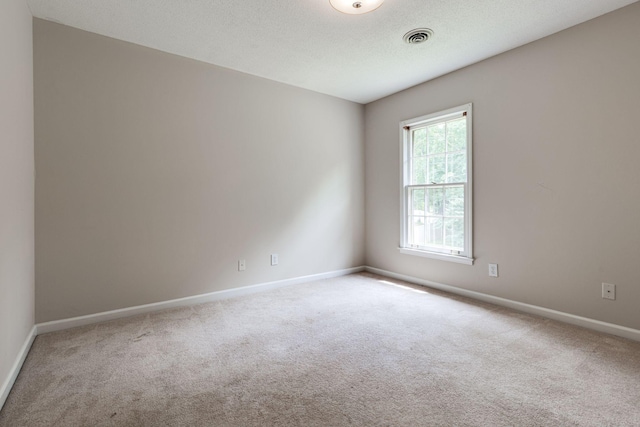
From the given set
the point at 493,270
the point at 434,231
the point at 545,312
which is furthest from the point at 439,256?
the point at 545,312

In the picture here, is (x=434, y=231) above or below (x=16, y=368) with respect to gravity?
above

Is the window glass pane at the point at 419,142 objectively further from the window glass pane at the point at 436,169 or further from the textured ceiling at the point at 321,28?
the textured ceiling at the point at 321,28

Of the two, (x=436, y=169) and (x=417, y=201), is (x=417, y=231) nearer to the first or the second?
(x=417, y=201)

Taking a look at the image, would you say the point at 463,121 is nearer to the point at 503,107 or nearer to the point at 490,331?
the point at 503,107

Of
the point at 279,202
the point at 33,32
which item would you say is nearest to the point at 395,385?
the point at 279,202

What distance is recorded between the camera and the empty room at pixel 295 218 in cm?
174

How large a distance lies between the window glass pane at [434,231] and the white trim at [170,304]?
135 cm

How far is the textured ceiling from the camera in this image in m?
2.32

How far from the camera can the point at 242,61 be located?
322cm

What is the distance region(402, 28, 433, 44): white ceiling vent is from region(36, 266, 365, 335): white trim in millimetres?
2854

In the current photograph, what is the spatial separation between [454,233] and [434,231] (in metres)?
0.27

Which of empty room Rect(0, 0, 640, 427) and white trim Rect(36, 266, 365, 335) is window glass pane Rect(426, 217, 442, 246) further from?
white trim Rect(36, 266, 365, 335)

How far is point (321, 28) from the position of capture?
2609 millimetres

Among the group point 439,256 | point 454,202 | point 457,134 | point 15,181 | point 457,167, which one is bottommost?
point 439,256
